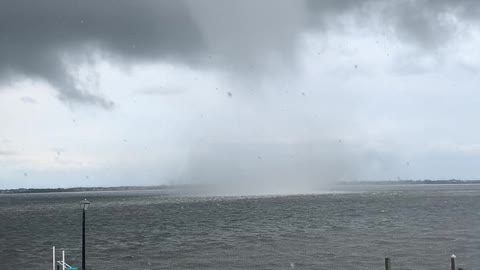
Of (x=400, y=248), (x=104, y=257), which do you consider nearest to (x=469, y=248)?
(x=400, y=248)

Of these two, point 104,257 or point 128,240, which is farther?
point 128,240

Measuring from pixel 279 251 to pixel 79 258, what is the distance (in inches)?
805

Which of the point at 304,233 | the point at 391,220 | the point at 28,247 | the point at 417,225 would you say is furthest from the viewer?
the point at 391,220

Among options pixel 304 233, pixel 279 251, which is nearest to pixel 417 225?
pixel 304 233

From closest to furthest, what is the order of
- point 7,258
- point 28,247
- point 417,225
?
point 7,258, point 28,247, point 417,225

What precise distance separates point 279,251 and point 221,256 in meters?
6.69

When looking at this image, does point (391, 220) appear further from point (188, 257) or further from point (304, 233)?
point (188, 257)

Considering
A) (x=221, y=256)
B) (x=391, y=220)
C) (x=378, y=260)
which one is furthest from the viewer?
(x=391, y=220)

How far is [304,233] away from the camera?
7531cm

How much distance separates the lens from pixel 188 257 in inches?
2090

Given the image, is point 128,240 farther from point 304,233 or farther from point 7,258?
point 304,233

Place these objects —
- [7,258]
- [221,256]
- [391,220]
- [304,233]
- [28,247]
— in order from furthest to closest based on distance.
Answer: [391,220]
[304,233]
[28,247]
[7,258]
[221,256]

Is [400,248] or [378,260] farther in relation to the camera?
[400,248]

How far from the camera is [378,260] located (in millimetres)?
47688
